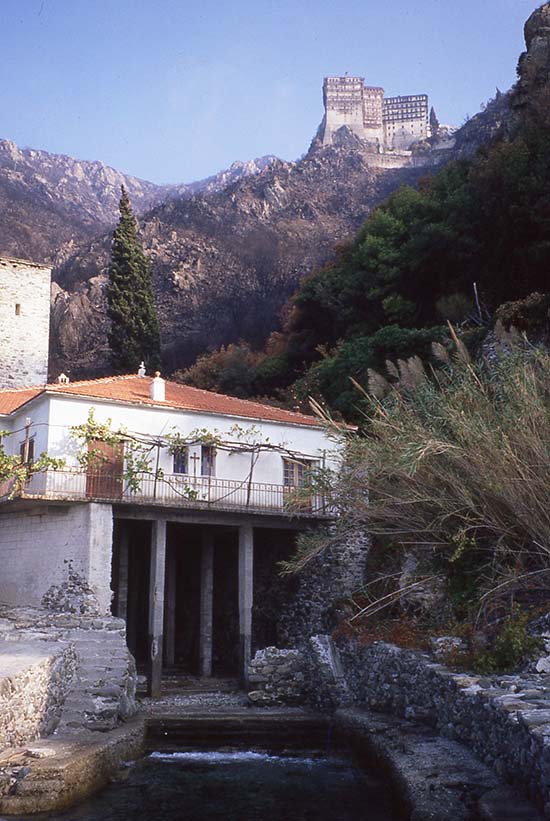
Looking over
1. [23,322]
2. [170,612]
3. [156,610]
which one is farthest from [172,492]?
[23,322]

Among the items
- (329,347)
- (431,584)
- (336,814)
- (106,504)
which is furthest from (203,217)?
(336,814)

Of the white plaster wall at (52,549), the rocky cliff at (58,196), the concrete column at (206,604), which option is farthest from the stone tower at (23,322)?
the rocky cliff at (58,196)

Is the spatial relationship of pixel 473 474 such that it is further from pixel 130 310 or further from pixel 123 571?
pixel 130 310

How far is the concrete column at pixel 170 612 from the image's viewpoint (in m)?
25.4

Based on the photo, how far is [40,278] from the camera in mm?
33031

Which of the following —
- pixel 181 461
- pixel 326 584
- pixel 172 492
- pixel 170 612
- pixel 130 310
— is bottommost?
pixel 170 612

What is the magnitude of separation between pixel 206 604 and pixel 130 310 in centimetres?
1623

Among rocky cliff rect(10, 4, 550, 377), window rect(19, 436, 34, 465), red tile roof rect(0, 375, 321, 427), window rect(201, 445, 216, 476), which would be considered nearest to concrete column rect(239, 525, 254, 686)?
window rect(201, 445, 216, 476)

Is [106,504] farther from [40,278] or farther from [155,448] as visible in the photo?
[40,278]

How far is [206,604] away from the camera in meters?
23.6

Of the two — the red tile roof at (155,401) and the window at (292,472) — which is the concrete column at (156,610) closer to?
the red tile roof at (155,401)

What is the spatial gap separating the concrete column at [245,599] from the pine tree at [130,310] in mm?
14446

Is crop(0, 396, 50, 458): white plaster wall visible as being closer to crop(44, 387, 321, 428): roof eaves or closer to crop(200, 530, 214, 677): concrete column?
crop(44, 387, 321, 428): roof eaves

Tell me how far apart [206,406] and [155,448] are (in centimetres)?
224
